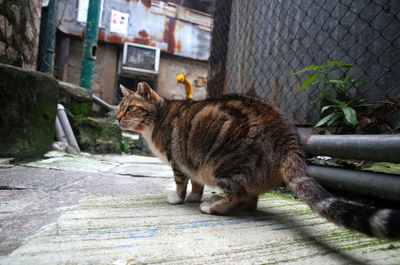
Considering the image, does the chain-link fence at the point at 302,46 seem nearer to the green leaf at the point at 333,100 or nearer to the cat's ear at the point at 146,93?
the green leaf at the point at 333,100

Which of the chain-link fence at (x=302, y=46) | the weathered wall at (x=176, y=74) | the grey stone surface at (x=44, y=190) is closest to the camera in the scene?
the grey stone surface at (x=44, y=190)

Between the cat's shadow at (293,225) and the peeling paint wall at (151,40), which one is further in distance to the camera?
the peeling paint wall at (151,40)

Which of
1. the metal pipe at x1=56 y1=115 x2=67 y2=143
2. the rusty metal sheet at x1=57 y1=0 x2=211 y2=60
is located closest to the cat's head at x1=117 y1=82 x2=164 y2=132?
the metal pipe at x1=56 y1=115 x2=67 y2=143

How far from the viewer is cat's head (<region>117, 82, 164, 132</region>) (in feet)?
6.94

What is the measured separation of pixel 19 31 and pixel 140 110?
10.3ft

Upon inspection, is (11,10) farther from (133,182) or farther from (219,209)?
(219,209)

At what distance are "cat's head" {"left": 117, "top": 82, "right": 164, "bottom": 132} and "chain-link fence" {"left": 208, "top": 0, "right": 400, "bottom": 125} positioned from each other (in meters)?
1.55

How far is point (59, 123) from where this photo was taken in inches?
163

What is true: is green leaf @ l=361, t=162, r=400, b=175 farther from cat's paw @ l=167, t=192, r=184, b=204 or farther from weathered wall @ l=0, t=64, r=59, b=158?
weathered wall @ l=0, t=64, r=59, b=158

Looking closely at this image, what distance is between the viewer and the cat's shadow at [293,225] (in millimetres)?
1016

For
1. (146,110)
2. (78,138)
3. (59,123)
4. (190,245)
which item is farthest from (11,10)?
(190,245)

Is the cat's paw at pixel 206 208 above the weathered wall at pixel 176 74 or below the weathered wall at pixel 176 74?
below

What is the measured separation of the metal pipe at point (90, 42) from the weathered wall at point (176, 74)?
5.57m

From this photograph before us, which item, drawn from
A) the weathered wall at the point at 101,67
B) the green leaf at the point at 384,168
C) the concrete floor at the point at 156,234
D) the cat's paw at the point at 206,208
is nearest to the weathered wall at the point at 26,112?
the concrete floor at the point at 156,234
